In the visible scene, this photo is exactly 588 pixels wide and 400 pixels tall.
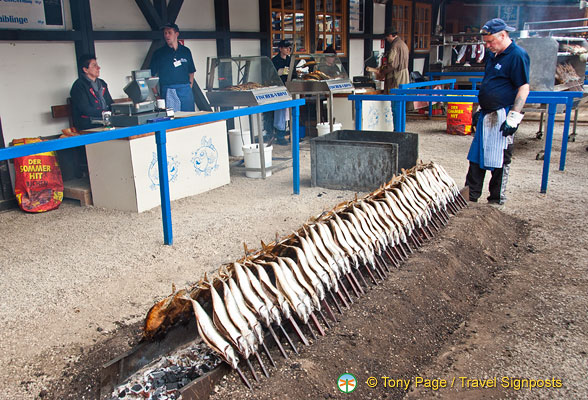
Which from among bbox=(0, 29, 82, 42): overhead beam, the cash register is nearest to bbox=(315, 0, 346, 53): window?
bbox=(0, 29, 82, 42): overhead beam

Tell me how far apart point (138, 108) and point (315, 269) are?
272cm

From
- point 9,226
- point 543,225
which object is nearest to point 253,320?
point 543,225

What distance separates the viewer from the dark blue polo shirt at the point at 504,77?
501 centimetres

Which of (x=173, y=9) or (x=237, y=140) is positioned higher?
(x=173, y=9)

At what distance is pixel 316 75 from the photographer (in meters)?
9.14

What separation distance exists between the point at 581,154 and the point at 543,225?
4164mm

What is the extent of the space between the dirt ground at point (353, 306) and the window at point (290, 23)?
5.07 meters

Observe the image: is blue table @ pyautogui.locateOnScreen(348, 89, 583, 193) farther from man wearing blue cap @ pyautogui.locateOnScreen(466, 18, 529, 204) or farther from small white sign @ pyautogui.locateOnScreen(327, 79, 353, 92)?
small white sign @ pyautogui.locateOnScreen(327, 79, 353, 92)

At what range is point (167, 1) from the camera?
7832 millimetres

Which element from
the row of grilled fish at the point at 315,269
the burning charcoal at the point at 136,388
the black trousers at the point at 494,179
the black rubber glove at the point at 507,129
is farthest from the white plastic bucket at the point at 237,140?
the burning charcoal at the point at 136,388

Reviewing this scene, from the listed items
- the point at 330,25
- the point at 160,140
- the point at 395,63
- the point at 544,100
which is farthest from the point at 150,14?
A: the point at 544,100

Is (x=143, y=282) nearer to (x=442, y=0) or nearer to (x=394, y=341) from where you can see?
(x=394, y=341)

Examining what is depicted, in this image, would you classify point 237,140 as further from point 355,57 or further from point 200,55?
point 355,57

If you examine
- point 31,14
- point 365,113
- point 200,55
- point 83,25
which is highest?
point 31,14
